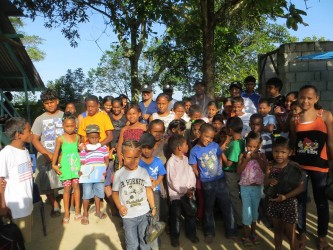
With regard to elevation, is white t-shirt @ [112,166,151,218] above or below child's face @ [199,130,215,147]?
below

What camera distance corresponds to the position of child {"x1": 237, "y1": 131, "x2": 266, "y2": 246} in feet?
12.3

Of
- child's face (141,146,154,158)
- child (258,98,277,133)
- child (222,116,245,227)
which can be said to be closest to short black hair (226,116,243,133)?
child (222,116,245,227)

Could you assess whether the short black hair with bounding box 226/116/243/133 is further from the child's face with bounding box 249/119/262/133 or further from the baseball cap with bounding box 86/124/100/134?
the baseball cap with bounding box 86/124/100/134

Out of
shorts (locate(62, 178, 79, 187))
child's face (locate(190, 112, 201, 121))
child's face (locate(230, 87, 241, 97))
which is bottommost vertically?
shorts (locate(62, 178, 79, 187))

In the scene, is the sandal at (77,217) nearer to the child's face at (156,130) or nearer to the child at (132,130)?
the child at (132,130)

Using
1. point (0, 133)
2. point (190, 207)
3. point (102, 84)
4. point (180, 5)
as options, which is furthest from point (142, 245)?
point (102, 84)

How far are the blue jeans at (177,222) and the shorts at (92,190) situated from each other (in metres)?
1.18

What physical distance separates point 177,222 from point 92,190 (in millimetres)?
1384

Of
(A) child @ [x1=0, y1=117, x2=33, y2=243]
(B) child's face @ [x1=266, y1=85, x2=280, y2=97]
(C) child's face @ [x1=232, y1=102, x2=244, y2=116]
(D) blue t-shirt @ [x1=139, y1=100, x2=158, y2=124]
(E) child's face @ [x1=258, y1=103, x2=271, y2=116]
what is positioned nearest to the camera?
(A) child @ [x1=0, y1=117, x2=33, y2=243]

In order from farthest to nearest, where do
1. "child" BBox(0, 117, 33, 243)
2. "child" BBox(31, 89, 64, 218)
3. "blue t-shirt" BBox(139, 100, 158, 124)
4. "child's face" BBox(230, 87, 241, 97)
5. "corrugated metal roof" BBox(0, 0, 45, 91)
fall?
"corrugated metal roof" BBox(0, 0, 45, 91)
"child's face" BBox(230, 87, 241, 97)
"blue t-shirt" BBox(139, 100, 158, 124)
"child" BBox(31, 89, 64, 218)
"child" BBox(0, 117, 33, 243)

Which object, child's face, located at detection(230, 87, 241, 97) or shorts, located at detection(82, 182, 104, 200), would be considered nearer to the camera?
shorts, located at detection(82, 182, 104, 200)

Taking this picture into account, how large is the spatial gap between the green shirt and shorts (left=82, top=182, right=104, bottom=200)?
6.10 feet

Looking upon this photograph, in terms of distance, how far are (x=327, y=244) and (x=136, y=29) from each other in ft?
24.6

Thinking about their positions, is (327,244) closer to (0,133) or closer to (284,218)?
(284,218)
